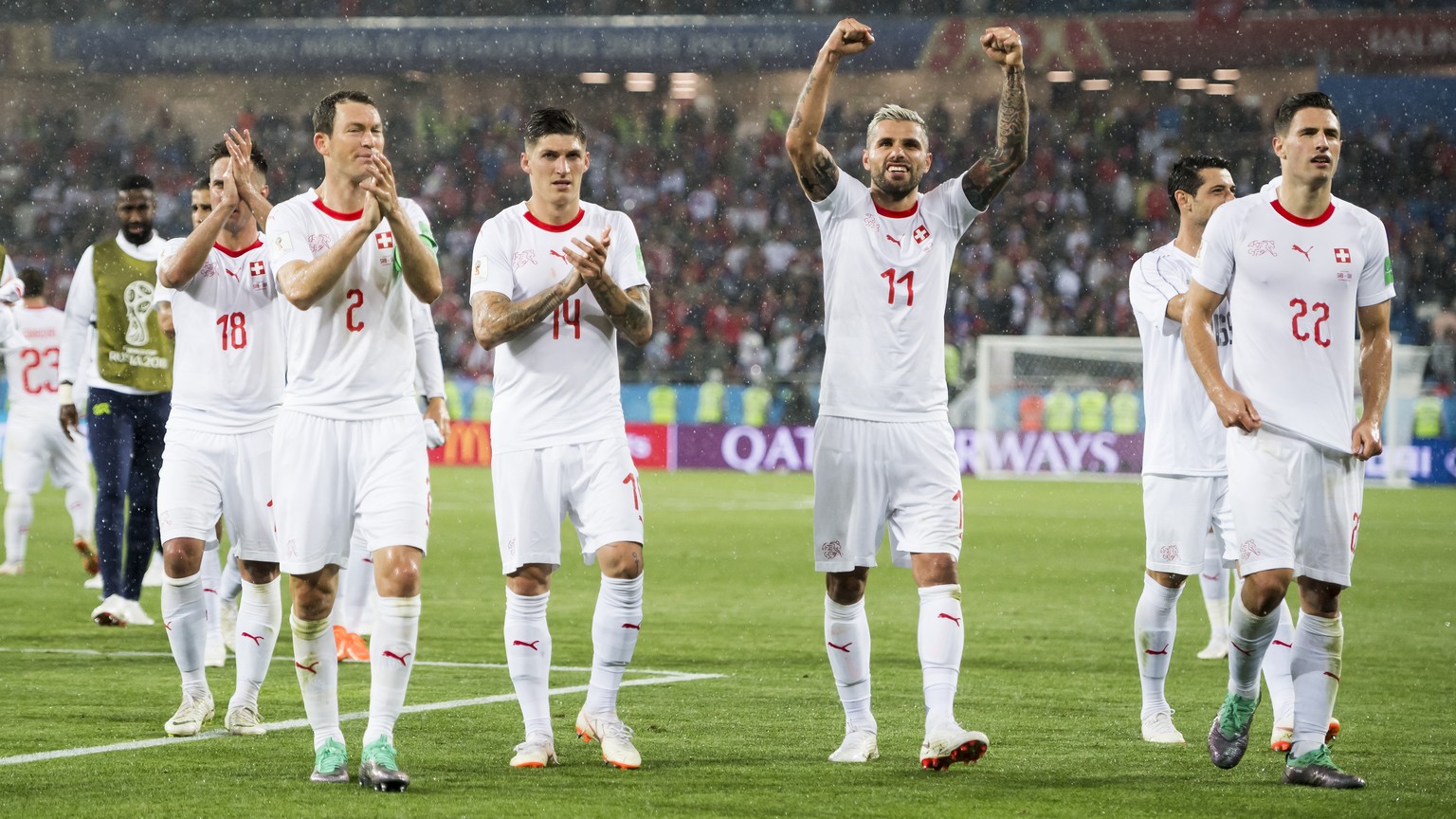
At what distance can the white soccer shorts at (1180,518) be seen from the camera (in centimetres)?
717

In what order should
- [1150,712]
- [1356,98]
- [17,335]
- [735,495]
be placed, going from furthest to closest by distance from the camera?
[1356,98]
[735,495]
[17,335]
[1150,712]

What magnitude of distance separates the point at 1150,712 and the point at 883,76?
30344mm

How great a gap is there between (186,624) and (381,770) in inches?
70.2

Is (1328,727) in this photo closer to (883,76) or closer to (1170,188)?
(1170,188)

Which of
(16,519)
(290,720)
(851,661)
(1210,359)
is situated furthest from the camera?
(16,519)

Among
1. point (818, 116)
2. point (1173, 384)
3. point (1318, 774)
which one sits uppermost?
point (818, 116)

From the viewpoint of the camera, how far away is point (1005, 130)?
255 inches

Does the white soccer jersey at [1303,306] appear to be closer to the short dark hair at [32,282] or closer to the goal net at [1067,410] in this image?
the short dark hair at [32,282]

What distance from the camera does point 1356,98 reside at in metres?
33.2

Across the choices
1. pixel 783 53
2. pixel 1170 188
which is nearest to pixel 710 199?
pixel 783 53

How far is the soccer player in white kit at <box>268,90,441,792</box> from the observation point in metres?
5.79

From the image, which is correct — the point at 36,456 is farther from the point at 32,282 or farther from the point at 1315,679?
the point at 1315,679

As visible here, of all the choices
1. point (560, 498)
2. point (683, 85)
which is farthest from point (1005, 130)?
point (683, 85)

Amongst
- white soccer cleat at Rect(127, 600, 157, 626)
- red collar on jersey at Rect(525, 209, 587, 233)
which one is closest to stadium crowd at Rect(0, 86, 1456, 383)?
white soccer cleat at Rect(127, 600, 157, 626)
